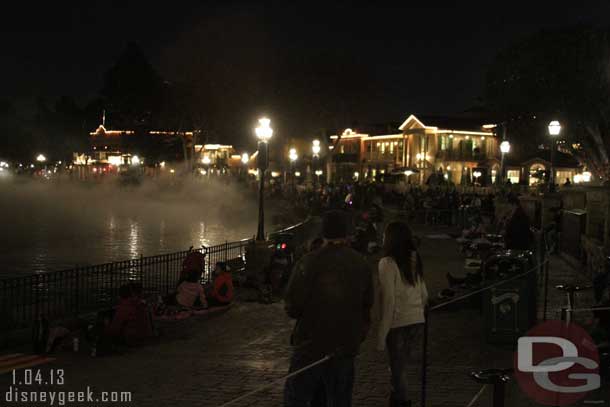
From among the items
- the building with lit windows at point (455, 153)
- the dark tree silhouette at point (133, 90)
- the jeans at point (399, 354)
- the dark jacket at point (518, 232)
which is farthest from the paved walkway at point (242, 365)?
the dark tree silhouette at point (133, 90)

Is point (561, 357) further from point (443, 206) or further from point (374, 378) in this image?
point (443, 206)

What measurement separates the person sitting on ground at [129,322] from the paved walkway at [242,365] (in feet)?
0.80

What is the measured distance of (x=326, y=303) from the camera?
464 centimetres

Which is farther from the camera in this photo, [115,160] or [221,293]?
[115,160]

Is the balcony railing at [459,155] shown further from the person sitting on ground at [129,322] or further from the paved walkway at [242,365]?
the person sitting on ground at [129,322]

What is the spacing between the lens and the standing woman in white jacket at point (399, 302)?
580cm

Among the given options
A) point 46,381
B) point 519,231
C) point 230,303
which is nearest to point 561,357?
point 519,231

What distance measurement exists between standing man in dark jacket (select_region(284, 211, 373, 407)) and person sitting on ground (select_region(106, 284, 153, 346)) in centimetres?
556

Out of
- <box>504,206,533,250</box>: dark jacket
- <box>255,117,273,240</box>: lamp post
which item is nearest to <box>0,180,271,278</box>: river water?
<box>255,117,273,240</box>: lamp post

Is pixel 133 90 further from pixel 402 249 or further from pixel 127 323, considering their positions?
pixel 402 249

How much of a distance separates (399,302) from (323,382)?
4.42 feet

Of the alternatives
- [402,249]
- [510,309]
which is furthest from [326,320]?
[510,309]

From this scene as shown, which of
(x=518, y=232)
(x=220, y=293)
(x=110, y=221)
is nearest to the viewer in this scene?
(x=518, y=232)

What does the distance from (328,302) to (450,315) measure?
22.5 ft
